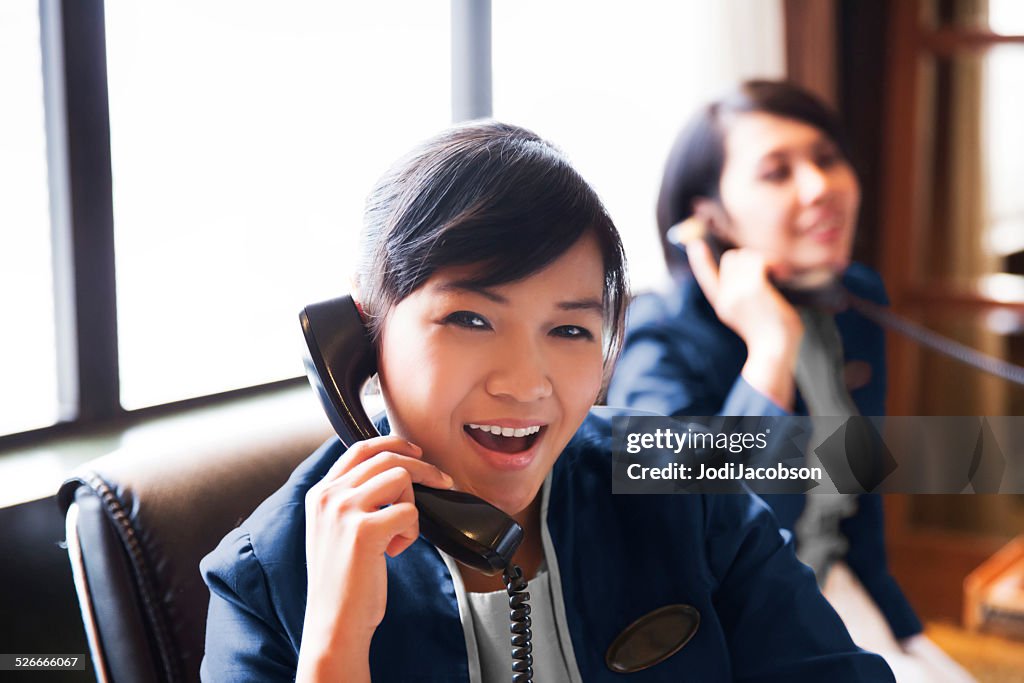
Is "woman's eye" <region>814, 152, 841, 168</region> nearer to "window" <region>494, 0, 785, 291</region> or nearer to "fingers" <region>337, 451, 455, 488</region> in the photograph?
"window" <region>494, 0, 785, 291</region>

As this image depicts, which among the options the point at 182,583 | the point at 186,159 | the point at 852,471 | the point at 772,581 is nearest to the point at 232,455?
the point at 182,583

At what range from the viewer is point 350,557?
68cm

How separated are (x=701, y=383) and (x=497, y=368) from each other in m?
0.77

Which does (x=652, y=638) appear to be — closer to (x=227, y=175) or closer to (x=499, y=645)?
(x=499, y=645)

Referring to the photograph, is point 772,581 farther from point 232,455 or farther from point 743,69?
point 743,69

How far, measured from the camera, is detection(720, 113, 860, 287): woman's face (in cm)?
154

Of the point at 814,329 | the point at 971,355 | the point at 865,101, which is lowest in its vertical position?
the point at 971,355

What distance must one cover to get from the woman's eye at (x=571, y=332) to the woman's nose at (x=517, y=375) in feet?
0.10

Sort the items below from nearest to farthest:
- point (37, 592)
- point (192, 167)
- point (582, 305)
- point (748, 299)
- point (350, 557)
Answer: point (350, 557)
point (582, 305)
point (37, 592)
point (192, 167)
point (748, 299)

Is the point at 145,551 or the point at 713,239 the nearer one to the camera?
the point at 145,551

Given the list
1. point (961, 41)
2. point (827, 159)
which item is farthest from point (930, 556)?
point (827, 159)

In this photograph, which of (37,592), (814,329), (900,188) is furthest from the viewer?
(900,188)

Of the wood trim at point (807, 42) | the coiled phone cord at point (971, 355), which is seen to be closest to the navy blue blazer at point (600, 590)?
the coiled phone cord at point (971, 355)

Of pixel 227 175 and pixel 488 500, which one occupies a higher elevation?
pixel 227 175
